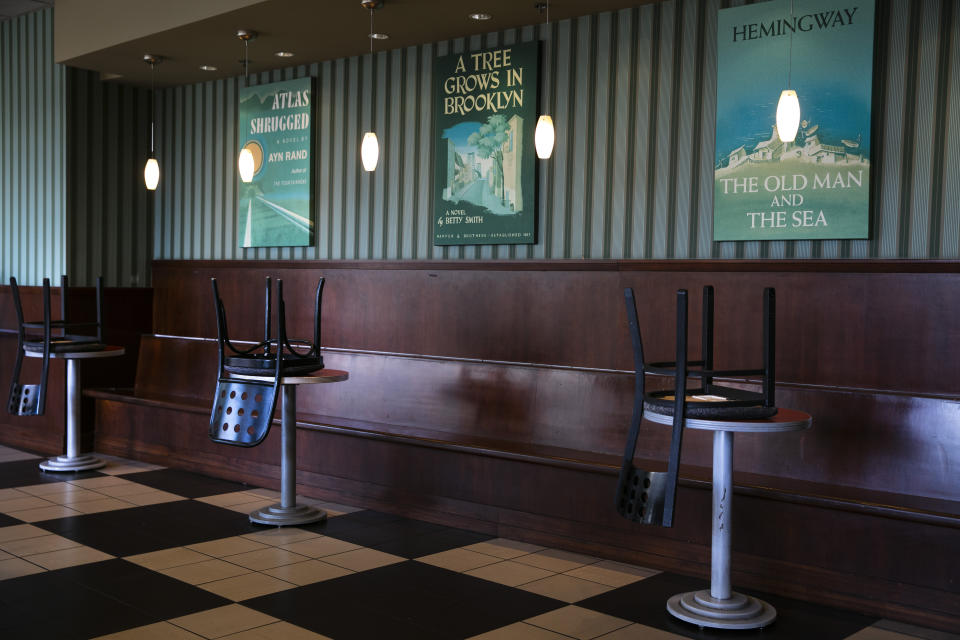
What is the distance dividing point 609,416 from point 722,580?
4.19 ft

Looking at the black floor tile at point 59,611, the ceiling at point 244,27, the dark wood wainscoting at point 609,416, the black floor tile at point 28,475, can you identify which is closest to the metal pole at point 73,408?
the black floor tile at point 28,475

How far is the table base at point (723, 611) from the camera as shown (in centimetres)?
328

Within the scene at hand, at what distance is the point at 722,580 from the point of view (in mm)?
3385

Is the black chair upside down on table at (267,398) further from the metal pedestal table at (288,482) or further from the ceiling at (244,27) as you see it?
the ceiling at (244,27)

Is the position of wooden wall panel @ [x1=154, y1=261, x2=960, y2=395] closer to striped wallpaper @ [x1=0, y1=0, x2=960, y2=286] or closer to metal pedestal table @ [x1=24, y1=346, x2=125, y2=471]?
striped wallpaper @ [x1=0, y1=0, x2=960, y2=286]

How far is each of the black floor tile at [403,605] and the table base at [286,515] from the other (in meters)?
0.89

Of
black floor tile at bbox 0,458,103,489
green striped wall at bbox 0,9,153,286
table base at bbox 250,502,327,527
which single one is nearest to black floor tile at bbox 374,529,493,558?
table base at bbox 250,502,327,527

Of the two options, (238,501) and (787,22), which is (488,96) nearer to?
(787,22)

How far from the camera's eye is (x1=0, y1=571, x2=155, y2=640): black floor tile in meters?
3.15

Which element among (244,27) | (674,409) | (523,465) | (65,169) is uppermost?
(244,27)

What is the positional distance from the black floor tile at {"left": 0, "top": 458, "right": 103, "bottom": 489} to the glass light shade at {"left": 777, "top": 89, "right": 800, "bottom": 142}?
184 inches

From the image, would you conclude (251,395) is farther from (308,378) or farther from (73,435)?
(73,435)

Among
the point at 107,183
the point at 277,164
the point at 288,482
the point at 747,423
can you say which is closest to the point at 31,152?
the point at 107,183

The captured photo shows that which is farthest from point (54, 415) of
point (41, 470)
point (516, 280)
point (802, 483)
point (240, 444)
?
point (802, 483)
